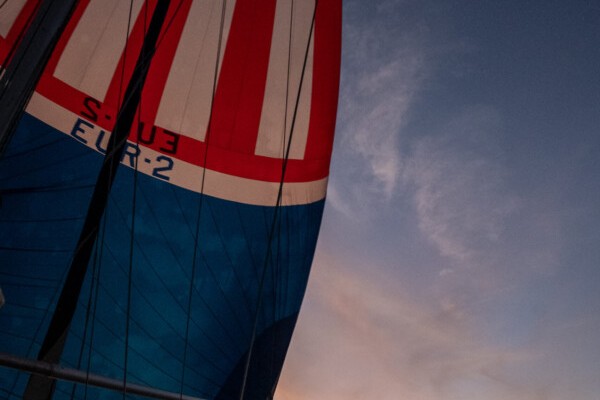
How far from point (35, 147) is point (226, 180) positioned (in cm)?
155

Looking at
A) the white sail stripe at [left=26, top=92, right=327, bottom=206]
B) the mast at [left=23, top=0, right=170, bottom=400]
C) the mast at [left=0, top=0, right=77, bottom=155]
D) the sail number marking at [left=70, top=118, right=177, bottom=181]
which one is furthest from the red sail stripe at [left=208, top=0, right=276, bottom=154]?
the mast at [left=0, top=0, right=77, bottom=155]

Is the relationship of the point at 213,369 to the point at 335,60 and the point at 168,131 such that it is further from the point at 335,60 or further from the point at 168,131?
the point at 335,60

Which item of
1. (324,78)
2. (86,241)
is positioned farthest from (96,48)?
(324,78)

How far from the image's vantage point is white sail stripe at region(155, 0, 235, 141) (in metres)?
3.80

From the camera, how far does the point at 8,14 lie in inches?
128

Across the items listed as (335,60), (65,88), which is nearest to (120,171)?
(65,88)

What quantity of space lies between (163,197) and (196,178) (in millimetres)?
366

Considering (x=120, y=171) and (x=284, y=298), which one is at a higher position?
(x=120, y=171)

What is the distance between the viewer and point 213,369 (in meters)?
3.40

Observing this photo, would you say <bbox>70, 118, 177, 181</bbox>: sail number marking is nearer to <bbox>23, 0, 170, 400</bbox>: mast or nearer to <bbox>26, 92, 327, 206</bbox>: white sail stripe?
<bbox>26, 92, 327, 206</bbox>: white sail stripe

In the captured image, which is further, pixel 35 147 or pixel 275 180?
pixel 275 180

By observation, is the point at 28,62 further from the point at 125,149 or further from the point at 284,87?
the point at 284,87

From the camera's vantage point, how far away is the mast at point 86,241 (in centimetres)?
271

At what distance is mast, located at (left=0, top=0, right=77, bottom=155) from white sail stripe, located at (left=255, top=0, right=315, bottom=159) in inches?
99.6
